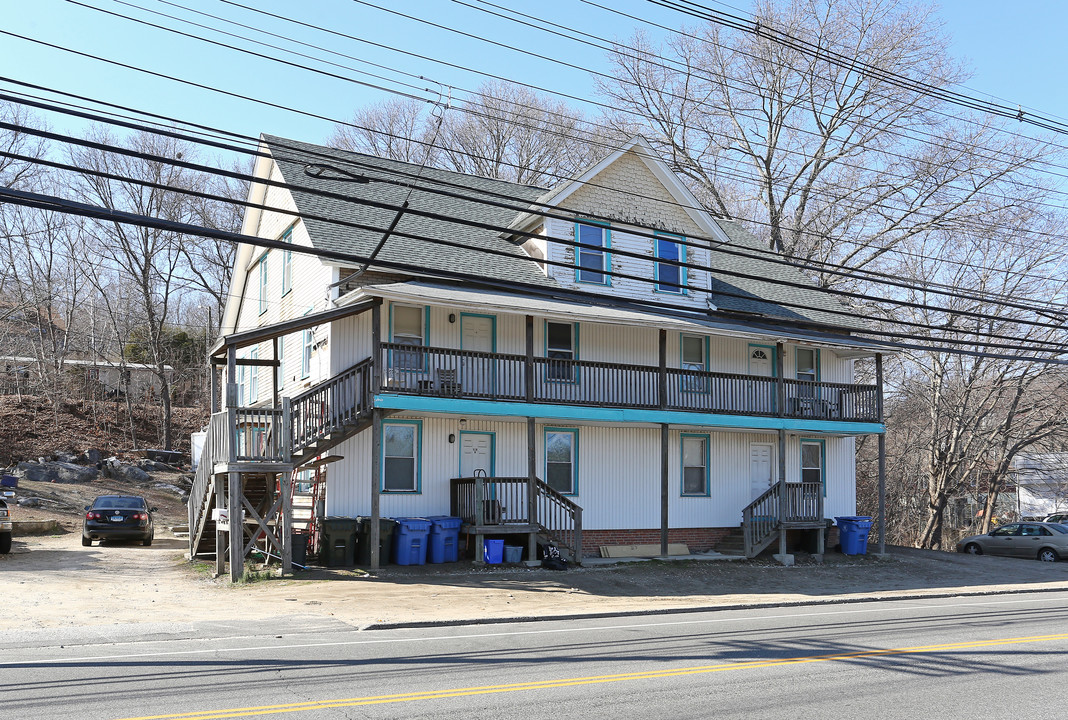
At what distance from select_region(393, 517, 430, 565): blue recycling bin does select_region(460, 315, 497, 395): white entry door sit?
313cm

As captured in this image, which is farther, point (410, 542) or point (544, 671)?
point (410, 542)

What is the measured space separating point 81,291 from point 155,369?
23.2ft

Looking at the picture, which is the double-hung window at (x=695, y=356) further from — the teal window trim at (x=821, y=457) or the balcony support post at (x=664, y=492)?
the teal window trim at (x=821, y=457)

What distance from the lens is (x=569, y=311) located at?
2211 centimetres

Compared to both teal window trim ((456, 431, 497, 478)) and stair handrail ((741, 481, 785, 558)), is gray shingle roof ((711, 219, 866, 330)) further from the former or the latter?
teal window trim ((456, 431, 497, 478))

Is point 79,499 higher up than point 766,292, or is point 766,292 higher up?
point 766,292

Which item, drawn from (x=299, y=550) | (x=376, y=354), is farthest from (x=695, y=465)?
(x=299, y=550)

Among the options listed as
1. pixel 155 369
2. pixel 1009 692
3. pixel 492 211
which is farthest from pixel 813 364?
pixel 155 369

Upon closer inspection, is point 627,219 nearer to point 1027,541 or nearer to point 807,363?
point 807,363

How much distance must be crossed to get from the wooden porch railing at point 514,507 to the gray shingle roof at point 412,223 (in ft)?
15.9

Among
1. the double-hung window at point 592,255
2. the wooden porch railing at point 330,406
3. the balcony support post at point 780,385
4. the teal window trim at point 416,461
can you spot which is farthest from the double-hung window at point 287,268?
the balcony support post at point 780,385

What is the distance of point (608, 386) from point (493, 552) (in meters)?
5.15

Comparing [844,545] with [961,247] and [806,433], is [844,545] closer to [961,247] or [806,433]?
[806,433]

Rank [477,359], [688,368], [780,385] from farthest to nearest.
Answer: [688,368] < [780,385] < [477,359]
